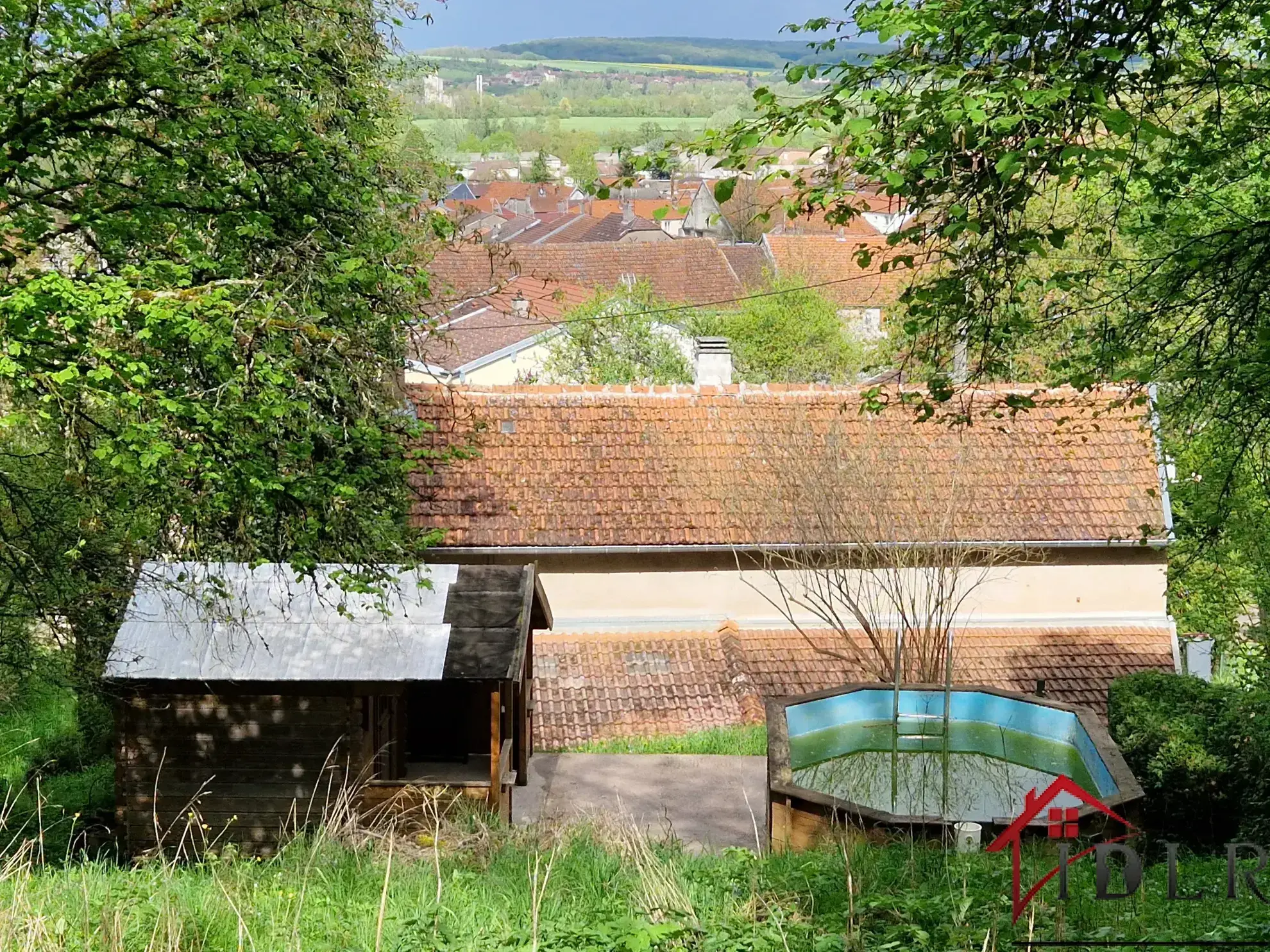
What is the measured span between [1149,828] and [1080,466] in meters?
8.33

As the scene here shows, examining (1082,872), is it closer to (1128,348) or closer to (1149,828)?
(1128,348)

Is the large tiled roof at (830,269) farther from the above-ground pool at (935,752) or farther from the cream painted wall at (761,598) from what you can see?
the above-ground pool at (935,752)

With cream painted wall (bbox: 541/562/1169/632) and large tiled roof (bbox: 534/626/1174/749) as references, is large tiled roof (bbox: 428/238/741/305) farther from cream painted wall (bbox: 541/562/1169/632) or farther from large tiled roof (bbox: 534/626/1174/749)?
large tiled roof (bbox: 534/626/1174/749)

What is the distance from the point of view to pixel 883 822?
32.7 feet

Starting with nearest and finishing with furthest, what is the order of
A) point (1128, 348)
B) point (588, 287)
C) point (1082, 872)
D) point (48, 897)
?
point (48, 897) → point (1082, 872) → point (1128, 348) → point (588, 287)

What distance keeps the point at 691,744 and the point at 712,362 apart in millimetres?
7377

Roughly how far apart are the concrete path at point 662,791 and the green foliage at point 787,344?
20.4m

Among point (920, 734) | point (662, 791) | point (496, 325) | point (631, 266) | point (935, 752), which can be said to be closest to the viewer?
point (935, 752)

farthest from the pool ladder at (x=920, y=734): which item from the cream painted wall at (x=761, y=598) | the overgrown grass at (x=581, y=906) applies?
the overgrown grass at (x=581, y=906)

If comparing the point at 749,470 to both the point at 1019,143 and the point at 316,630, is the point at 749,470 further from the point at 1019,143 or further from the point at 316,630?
the point at 1019,143

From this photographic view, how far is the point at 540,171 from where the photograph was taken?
134m

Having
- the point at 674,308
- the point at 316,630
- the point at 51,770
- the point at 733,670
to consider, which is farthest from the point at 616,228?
the point at 316,630

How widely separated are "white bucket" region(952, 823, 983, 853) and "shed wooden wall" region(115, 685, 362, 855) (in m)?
5.24

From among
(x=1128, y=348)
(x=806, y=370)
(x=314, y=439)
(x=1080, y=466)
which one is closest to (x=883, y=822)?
(x=1128, y=348)
